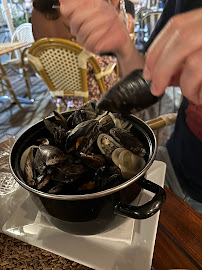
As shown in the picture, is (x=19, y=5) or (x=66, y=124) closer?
(x=66, y=124)

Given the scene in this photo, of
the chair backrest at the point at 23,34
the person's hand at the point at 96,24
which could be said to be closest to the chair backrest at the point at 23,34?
the chair backrest at the point at 23,34

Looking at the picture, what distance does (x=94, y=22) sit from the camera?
326mm

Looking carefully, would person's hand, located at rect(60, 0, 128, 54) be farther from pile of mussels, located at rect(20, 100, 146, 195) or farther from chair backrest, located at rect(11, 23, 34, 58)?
chair backrest, located at rect(11, 23, 34, 58)

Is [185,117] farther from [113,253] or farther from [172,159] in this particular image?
[113,253]

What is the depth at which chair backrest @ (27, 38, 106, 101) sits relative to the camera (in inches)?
49.8

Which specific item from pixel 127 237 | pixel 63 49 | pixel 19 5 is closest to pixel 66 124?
pixel 127 237

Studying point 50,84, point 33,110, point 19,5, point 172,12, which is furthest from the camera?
point 19,5

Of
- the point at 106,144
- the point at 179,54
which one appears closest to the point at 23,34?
the point at 106,144

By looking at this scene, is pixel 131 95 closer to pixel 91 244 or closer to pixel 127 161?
pixel 127 161

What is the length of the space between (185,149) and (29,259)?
53cm

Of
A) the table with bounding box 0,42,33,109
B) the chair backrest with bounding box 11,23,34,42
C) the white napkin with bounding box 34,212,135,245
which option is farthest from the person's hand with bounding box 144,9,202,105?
the chair backrest with bounding box 11,23,34,42

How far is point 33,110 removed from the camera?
7.56ft

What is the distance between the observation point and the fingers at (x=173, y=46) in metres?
0.20

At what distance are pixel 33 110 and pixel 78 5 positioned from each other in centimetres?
211
